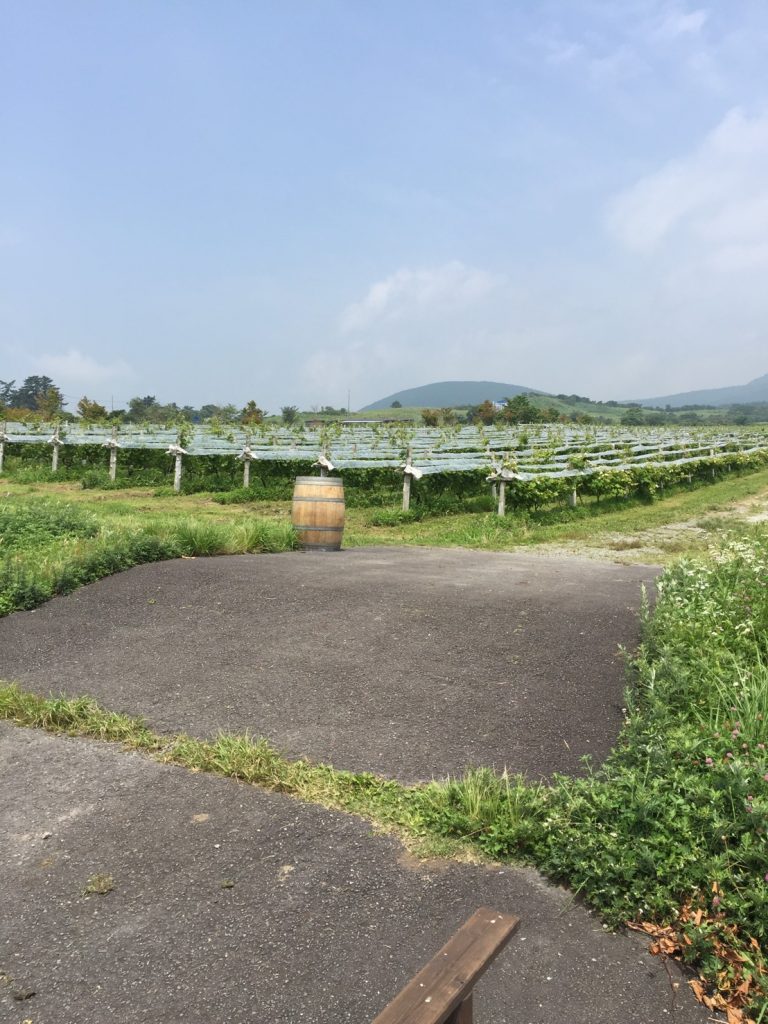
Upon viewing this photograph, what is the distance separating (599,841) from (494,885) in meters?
0.44

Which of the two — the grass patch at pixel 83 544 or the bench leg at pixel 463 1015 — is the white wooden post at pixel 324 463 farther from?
the bench leg at pixel 463 1015

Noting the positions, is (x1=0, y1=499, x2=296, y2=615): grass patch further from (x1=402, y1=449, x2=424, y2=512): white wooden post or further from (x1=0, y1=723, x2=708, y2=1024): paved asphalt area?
(x1=402, y1=449, x2=424, y2=512): white wooden post

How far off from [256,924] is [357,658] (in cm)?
284

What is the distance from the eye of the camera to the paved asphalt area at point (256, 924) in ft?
8.17

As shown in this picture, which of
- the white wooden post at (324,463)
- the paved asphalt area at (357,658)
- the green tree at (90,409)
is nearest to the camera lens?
the paved asphalt area at (357,658)

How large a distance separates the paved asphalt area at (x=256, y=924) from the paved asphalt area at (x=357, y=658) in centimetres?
79

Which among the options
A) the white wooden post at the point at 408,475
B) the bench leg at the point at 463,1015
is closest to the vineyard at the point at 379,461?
the white wooden post at the point at 408,475

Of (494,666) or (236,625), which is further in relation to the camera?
(236,625)

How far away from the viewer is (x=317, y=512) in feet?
32.7

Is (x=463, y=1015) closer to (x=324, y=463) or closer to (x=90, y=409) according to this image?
(x=324, y=463)

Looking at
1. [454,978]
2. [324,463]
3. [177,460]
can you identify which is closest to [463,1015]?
[454,978]

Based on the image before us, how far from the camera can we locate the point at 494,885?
10.1 ft

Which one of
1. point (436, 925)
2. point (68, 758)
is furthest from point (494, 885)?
point (68, 758)

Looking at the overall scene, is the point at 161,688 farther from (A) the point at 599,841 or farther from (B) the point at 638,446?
(B) the point at 638,446
